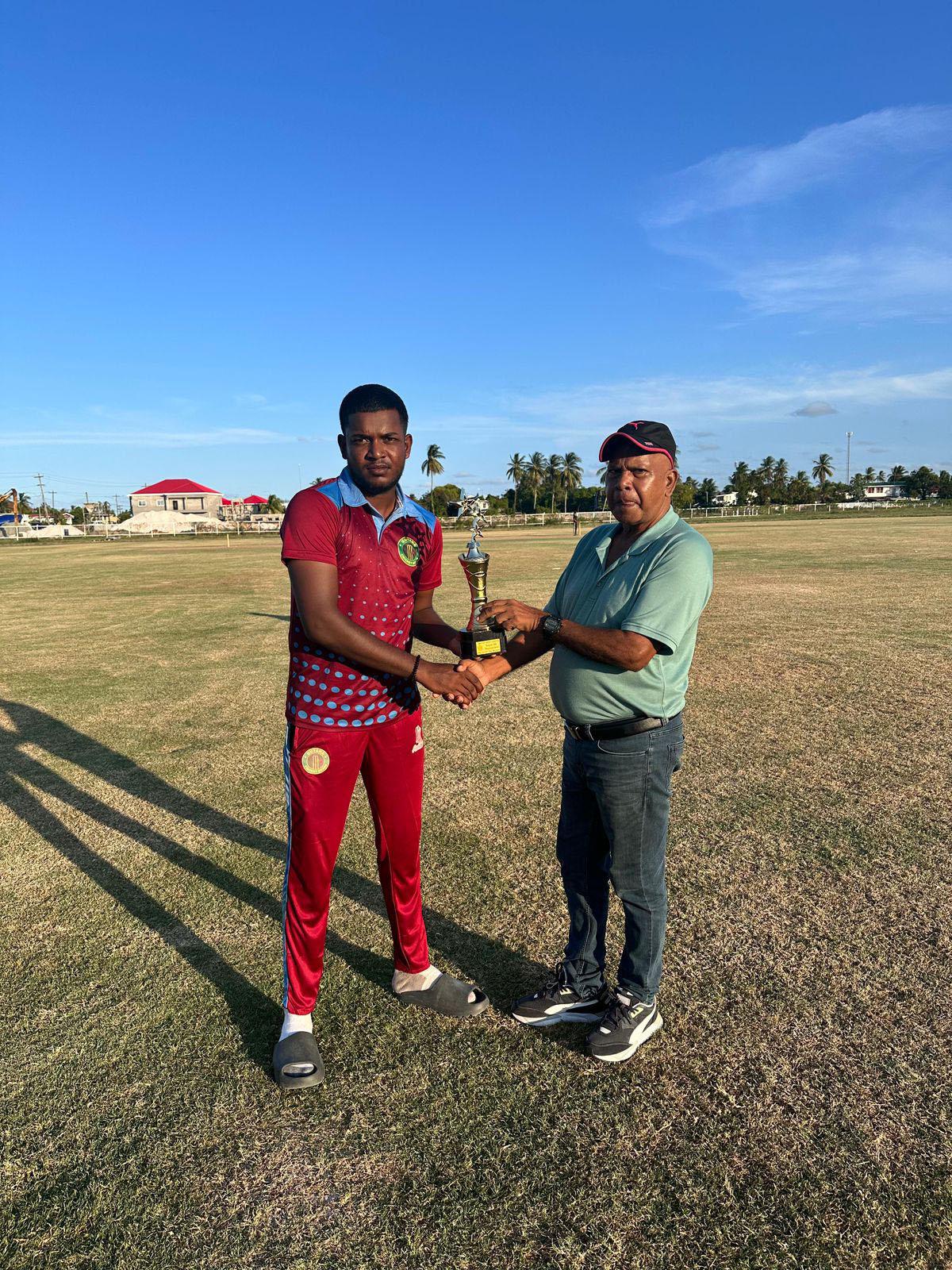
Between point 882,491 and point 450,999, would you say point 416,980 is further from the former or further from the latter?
point 882,491

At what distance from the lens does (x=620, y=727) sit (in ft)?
9.80

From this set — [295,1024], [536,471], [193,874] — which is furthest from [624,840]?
[536,471]

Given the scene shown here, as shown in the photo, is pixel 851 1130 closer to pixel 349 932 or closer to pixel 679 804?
pixel 349 932

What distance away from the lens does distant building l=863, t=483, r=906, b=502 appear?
523 ft

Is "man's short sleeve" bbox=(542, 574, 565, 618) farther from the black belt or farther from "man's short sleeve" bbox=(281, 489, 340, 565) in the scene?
"man's short sleeve" bbox=(281, 489, 340, 565)

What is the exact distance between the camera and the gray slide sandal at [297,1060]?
296 centimetres

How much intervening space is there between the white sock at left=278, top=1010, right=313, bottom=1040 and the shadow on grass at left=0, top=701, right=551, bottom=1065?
0.16 metres

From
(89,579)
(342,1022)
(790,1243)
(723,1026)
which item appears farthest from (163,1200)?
(89,579)

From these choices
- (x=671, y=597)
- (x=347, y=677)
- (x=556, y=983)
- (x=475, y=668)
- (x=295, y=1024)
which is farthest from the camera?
(x=556, y=983)

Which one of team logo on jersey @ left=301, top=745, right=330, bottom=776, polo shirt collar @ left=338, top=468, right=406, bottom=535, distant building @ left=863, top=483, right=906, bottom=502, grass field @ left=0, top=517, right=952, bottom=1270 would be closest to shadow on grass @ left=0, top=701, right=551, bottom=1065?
grass field @ left=0, top=517, right=952, bottom=1270

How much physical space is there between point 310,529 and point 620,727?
1407 mm

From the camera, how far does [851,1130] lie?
108 inches

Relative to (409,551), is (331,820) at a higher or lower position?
lower

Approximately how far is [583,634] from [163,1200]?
2354mm
